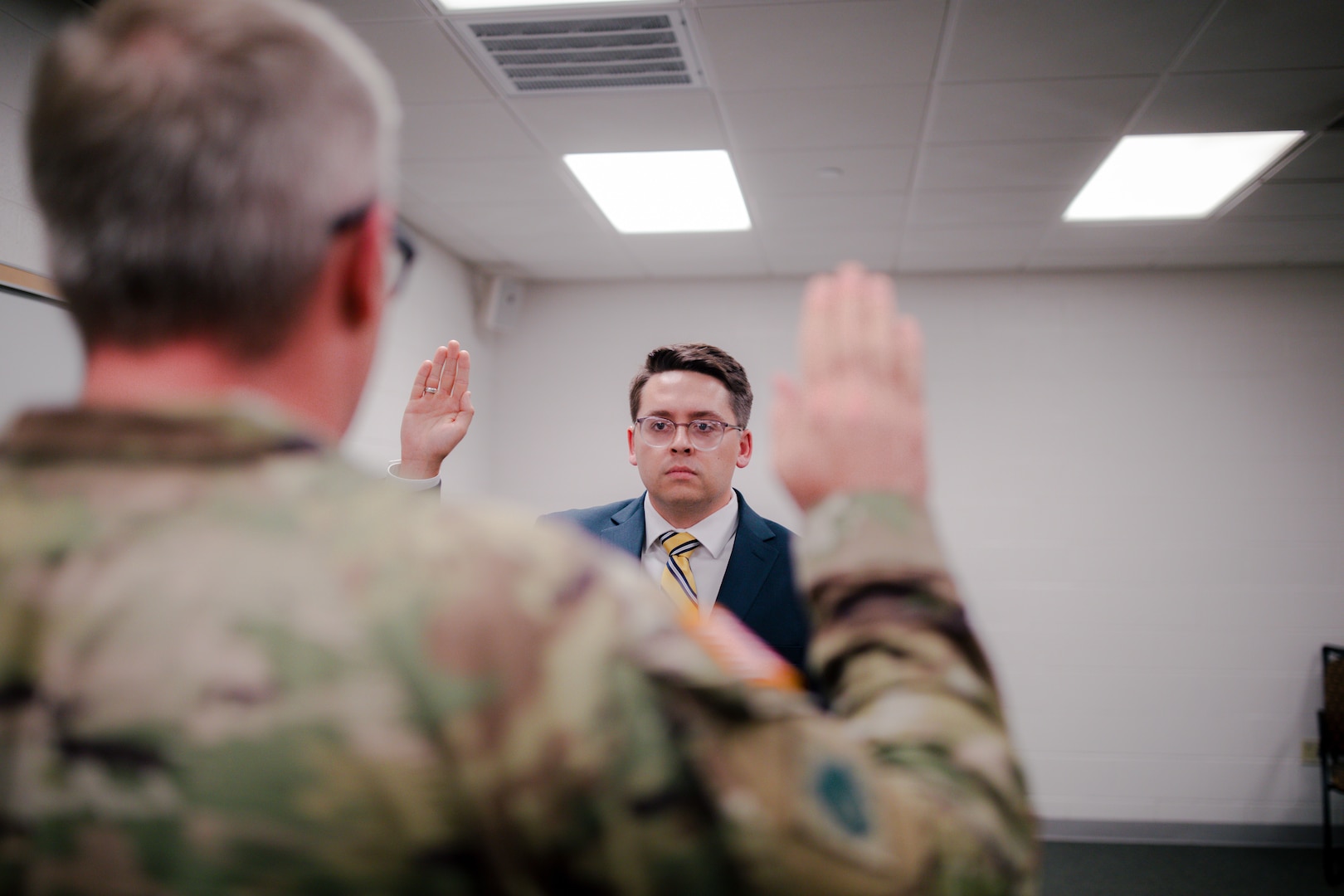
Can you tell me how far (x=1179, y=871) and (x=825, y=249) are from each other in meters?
3.48

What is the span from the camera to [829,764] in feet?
1.38

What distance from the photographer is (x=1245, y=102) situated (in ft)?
8.63

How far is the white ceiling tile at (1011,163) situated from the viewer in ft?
9.79

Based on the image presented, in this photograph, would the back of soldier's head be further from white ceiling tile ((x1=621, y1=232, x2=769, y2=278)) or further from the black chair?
the black chair

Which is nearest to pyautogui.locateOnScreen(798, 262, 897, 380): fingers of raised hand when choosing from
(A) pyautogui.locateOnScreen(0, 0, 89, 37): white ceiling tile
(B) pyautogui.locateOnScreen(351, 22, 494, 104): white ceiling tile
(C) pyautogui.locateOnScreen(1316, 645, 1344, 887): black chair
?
(B) pyautogui.locateOnScreen(351, 22, 494, 104): white ceiling tile

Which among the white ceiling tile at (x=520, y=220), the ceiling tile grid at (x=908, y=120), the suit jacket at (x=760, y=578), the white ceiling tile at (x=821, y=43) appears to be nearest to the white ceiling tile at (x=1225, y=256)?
Answer: the ceiling tile grid at (x=908, y=120)

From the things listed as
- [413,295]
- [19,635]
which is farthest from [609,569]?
[413,295]

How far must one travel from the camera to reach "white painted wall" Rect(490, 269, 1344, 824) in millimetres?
4375

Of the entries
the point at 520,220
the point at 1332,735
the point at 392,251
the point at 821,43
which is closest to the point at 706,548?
the point at 821,43

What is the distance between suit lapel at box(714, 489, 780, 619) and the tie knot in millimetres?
119

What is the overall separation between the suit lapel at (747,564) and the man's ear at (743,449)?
0.25m

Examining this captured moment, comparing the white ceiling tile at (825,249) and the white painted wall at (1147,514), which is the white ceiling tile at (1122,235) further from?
the white ceiling tile at (825,249)

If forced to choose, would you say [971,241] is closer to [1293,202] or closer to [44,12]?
[1293,202]

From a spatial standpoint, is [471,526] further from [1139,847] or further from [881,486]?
[1139,847]
